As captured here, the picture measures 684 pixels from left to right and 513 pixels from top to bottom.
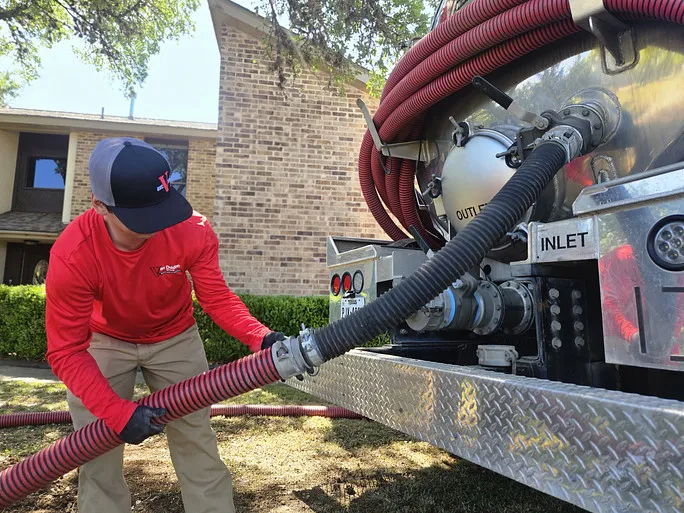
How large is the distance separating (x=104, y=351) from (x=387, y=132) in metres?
1.87

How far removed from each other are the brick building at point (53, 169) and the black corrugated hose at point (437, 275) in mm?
11924

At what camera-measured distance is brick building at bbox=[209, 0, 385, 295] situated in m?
8.26

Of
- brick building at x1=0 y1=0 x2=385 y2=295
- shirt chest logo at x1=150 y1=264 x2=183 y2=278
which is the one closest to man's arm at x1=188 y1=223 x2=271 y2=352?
shirt chest logo at x1=150 y1=264 x2=183 y2=278

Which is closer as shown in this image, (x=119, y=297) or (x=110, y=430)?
(x=110, y=430)

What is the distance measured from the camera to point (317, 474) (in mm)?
3121

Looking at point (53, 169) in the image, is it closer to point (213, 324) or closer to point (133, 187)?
point (213, 324)

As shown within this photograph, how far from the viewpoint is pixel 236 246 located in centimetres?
819

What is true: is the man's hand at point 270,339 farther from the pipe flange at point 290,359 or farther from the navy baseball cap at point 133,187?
the navy baseball cap at point 133,187

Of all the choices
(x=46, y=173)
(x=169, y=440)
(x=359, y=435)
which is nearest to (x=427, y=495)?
(x=359, y=435)

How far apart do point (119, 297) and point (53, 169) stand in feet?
51.1

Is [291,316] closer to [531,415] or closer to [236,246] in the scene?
[236,246]

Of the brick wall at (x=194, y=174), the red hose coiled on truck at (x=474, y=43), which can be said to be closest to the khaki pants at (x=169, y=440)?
the red hose coiled on truck at (x=474, y=43)

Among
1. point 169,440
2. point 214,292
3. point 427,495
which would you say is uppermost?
point 214,292

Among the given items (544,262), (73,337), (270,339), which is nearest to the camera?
(544,262)
